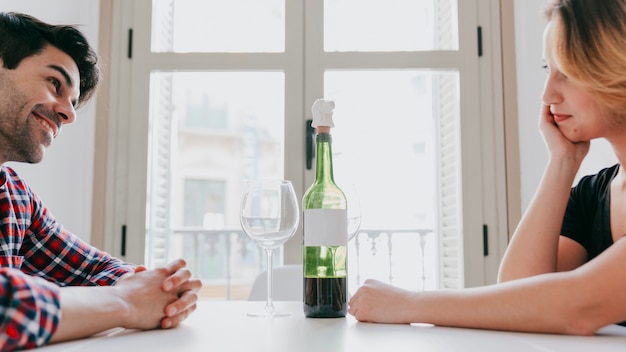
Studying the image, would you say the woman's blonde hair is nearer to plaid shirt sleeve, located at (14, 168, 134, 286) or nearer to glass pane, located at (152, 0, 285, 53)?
plaid shirt sleeve, located at (14, 168, 134, 286)

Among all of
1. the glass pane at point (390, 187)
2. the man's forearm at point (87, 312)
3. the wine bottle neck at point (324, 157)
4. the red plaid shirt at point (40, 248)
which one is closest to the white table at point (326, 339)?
the man's forearm at point (87, 312)

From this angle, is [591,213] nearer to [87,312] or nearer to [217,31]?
[87,312]

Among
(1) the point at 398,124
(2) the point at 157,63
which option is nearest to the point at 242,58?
(2) the point at 157,63

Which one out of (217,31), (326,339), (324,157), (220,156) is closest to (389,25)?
(217,31)

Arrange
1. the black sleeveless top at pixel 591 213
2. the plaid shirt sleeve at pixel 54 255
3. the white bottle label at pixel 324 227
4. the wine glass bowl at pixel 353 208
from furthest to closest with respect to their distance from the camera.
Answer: the plaid shirt sleeve at pixel 54 255 → the black sleeveless top at pixel 591 213 → the wine glass bowl at pixel 353 208 → the white bottle label at pixel 324 227

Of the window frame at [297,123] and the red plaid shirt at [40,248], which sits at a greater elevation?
the window frame at [297,123]

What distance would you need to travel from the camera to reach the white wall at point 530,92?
2357mm

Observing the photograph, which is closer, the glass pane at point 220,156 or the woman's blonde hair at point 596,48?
the woman's blonde hair at point 596,48

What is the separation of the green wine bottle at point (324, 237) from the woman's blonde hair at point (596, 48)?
0.44 meters

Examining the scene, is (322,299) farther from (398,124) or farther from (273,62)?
(398,124)

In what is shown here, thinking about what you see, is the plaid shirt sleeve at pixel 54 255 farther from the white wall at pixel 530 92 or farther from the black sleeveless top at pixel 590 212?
the white wall at pixel 530 92

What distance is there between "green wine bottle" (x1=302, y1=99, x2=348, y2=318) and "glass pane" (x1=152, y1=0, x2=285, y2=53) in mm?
1657

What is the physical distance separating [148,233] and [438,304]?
6.12ft

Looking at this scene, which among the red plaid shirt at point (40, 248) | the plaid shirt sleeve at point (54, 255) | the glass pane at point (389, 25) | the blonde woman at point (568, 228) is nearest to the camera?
the blonde woman at point (568, 228)
